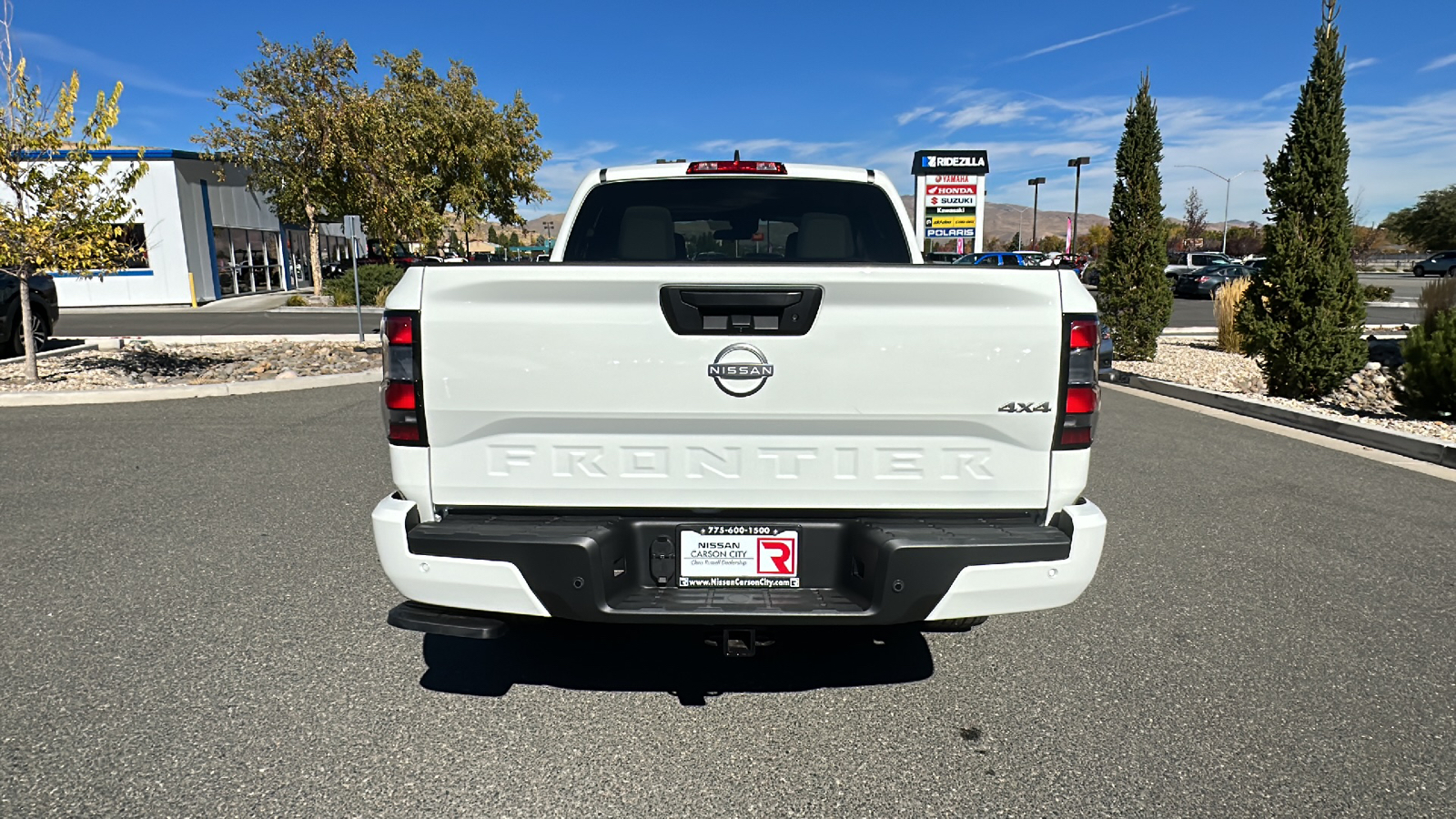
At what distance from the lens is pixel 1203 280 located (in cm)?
3297

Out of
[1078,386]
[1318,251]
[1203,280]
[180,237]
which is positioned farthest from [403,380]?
[1203,280]

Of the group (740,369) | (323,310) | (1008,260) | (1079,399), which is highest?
(1008,260)

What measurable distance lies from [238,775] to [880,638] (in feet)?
7.68

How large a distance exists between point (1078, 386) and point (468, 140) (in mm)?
32802

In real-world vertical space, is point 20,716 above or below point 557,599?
below

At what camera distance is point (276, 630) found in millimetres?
3561

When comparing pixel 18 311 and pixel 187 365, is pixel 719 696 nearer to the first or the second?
pixel 187 365

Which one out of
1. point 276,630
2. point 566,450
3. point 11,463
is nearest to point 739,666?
point 566,450

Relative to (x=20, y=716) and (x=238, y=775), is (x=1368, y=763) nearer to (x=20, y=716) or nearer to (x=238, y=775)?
(x=238, y=775)

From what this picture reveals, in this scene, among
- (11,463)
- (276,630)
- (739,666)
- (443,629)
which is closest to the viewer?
(443,629)

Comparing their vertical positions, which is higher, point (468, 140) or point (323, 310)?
point (468, 140)

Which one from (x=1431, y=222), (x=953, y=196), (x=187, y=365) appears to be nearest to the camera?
(x=187, y=365)

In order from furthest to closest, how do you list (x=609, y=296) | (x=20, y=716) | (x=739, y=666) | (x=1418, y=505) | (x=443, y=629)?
(x=1418, y=505) → (x=739, y=666) → (x=20, y=716) → (x=443, y=629) → (x=609, y=296)

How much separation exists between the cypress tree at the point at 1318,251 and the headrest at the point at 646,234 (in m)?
8.43
